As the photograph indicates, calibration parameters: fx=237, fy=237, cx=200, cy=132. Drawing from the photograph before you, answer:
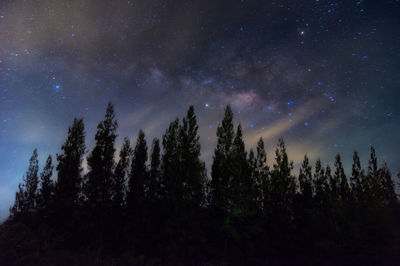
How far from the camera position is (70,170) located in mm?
33344

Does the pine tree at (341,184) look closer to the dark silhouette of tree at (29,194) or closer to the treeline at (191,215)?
the treeline at (191,215)

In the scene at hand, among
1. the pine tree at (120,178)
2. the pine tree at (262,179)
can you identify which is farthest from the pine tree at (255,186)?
the pine tree at (120,178)

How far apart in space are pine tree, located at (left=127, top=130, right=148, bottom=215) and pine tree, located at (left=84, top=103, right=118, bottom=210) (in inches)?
205

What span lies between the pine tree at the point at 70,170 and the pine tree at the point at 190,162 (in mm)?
14604

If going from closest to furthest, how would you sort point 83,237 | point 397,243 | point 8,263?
point 8,263, point 83,237, point 397,243

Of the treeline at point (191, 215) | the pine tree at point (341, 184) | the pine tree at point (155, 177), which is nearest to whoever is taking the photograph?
the treeline at point (191, 215)

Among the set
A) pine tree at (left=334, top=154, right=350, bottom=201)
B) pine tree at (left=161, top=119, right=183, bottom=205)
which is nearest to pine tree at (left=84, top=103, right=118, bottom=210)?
pine tree at (left=161, top=119, right=183, bottom=205)

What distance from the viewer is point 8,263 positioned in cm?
1441

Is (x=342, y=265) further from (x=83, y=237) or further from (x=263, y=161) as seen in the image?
(x=83, y=237)

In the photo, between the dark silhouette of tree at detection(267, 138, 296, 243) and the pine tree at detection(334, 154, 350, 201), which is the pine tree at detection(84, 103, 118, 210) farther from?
the pine tree at detection(334, 154, 350, 201)

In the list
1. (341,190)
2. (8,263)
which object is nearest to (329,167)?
(341,190)

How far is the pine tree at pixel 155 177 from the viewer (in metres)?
35.9

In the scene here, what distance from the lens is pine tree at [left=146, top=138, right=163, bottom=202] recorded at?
35.9 m

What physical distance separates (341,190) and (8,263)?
200 feet
